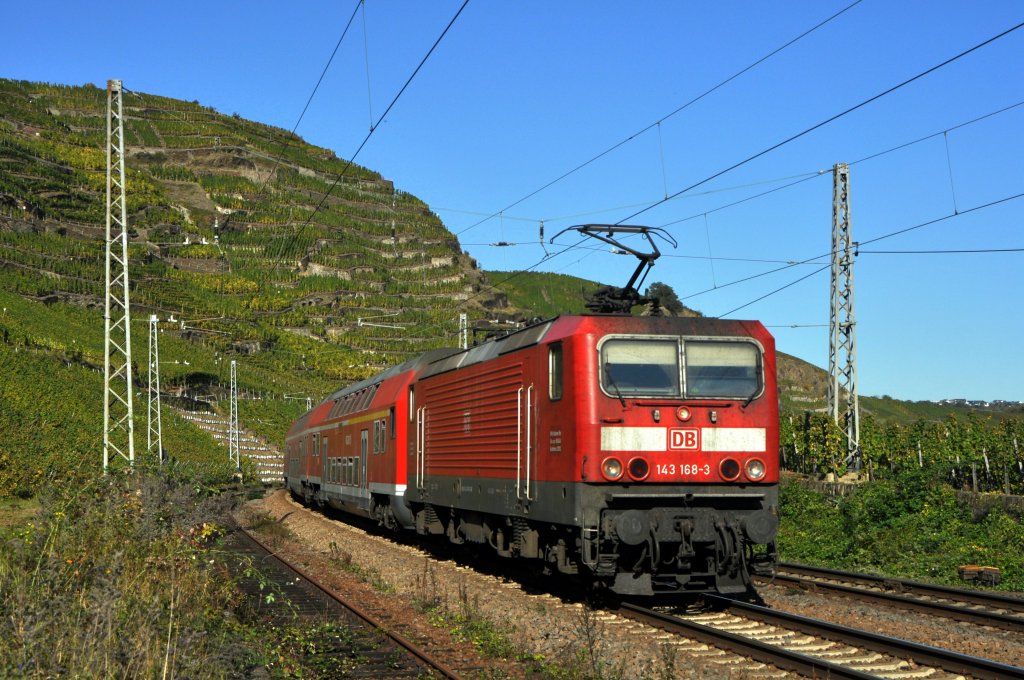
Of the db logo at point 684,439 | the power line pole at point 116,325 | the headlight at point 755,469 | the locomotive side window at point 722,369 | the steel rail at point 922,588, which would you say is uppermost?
the power line pole at point 116,325

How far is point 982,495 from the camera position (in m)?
28.6

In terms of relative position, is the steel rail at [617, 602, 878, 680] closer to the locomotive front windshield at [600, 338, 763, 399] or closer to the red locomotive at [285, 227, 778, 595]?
the red locomotive at [285, 227, 778, 595]

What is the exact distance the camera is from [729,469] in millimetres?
13656

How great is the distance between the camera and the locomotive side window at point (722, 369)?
45.6 feet

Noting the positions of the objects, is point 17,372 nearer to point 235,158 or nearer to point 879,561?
point 879,561

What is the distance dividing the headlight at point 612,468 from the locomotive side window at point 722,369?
4.56 feet

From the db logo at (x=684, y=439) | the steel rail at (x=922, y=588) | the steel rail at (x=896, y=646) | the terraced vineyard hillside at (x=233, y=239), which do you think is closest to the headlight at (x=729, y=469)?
the db logo at (x=684, y=439)

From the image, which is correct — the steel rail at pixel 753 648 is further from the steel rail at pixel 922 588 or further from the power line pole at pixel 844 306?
the power line pole at pixel 844 306

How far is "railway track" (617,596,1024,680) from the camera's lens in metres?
9.91

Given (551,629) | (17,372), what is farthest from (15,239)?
(551,629)

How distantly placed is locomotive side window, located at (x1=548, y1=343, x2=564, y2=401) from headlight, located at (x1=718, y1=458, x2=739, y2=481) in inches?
89.0

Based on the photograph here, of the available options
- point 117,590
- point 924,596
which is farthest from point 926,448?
point 117,590

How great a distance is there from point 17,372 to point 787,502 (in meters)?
45.6

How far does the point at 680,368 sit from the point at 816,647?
12.9 feet
